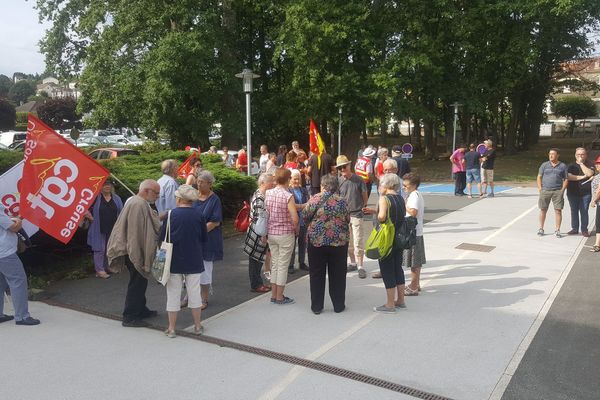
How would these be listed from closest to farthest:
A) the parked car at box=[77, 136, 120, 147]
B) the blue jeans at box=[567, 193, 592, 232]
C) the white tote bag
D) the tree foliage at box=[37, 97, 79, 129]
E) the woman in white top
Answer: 1. the white tote bag
2. the woman in white top
3. the blue jeans at box=[567, 193, 592, 232]
4. the parked car at box=[77, 136, 120, 147]
5. the tree foliage at box=[37, 97, 79, 129]

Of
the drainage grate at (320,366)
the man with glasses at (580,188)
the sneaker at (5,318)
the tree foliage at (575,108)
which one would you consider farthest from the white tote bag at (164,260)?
the tree foliage at (575,108)

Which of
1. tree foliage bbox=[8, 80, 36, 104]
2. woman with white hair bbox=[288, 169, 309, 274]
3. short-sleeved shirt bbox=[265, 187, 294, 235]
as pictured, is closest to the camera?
short-sleeved shirt bbox=[265, 187, 294, 235]

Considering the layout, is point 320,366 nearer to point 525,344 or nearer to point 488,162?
point 525,344

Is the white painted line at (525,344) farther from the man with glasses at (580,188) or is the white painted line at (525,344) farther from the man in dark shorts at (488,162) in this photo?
the man in dark shorts at (488,162)

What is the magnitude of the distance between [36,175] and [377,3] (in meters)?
25.0

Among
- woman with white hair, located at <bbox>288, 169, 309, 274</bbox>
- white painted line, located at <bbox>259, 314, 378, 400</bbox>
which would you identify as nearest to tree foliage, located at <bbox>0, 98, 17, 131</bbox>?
woman with white hair, located at <bbox>288, 169, 309, 274</bbox>

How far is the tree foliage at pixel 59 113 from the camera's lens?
234 ft

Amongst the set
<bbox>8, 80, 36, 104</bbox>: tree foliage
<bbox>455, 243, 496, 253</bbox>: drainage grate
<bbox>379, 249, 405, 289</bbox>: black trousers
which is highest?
<bbox>8, 80, 36, 104</bbox>: tree foliage

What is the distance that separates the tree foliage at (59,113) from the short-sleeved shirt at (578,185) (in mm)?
69823

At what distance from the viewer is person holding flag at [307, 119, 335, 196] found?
12.3 meters

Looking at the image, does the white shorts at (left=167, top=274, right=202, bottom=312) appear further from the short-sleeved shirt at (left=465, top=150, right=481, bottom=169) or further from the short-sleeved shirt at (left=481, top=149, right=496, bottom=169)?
the short-sleeved shirt at (left=481, top=149, right=496, bottom=169)

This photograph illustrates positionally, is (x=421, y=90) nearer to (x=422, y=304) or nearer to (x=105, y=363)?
(x=422, y=304)

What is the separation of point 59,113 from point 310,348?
7447 centimetres

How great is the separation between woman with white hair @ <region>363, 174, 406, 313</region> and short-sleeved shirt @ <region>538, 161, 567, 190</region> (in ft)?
18.5
